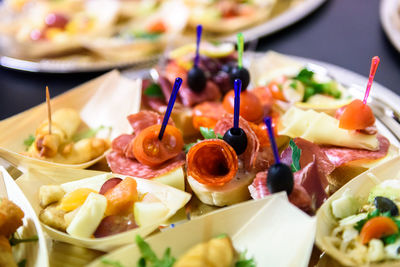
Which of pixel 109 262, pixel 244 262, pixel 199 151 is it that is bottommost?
pixel 244 262

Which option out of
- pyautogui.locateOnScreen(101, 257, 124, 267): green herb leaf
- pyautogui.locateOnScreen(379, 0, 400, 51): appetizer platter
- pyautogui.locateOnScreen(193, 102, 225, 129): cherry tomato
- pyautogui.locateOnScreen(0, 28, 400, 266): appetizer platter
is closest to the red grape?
pyautogui.locateOnScreen(0, 28, 400, 266): appetizer platter

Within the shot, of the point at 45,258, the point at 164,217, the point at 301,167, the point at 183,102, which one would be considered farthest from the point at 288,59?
the point at 45,258

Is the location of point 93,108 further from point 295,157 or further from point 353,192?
point 353,192

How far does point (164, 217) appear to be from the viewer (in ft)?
4.58

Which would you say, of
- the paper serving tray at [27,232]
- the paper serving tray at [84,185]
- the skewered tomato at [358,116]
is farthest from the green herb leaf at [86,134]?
the skewered tomato at [358,116]

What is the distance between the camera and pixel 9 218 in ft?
4.39

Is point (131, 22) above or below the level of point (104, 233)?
above

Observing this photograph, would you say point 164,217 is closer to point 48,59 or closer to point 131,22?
point 48,59

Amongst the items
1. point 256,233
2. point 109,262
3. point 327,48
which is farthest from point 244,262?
point 327,48

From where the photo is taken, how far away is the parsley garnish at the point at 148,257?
48.3 inches

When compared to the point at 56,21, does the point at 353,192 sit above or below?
below

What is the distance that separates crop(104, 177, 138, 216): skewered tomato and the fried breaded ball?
0.29m

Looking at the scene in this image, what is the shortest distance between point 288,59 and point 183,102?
28.5 inches

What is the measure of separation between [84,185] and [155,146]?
0.32 meters
